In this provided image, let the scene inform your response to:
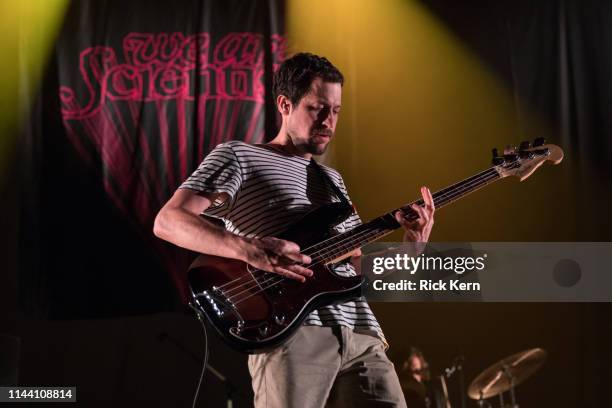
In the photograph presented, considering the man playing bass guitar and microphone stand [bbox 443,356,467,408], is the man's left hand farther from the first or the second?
microphone stand [bbox 443,356,467,408]

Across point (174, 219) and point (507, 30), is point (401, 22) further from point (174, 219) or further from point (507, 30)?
point (174, 219)

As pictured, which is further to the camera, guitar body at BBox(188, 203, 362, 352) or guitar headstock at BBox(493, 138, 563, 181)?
guitar headstock at BBox(493, 138, 563, 181)

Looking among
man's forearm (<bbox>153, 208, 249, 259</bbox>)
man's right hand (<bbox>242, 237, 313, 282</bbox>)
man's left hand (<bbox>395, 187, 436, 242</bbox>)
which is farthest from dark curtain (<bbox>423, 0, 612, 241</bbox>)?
man's forearm (<bbox>153, 208, 249, 259</bbox>)

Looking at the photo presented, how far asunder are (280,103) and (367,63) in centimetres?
203

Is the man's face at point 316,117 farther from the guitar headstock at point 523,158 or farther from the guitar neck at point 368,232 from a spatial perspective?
the guitar headstock at point 523,158

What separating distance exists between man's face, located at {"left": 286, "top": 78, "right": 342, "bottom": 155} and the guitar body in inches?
14.0

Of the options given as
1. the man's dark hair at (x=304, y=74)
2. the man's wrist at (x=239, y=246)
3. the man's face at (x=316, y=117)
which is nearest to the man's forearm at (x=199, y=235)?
the man's wrist at (x=239, y=246)

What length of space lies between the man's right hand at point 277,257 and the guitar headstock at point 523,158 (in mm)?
1134

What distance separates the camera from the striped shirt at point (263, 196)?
7.04 feet

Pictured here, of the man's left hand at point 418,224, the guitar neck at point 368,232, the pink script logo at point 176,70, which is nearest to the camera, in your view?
the guitar neck at point 368,232

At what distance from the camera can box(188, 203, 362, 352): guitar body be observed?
1.93m

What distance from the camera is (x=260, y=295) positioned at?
6.62ft

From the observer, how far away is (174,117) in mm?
4250

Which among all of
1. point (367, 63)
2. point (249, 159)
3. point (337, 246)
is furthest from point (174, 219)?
point (367, 63)
